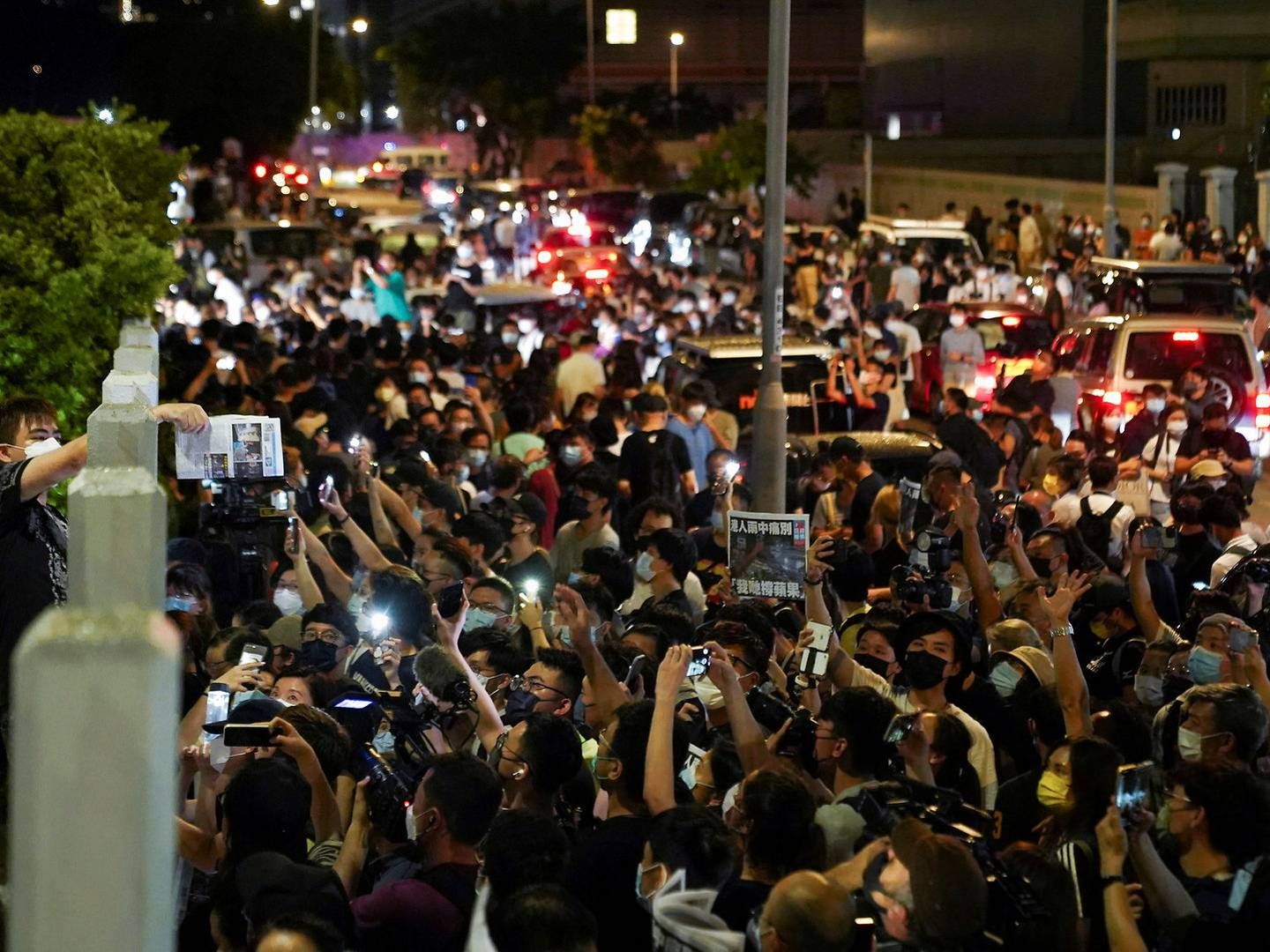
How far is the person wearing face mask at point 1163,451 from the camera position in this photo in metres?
13.0

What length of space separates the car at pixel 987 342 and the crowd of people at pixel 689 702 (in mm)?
7452

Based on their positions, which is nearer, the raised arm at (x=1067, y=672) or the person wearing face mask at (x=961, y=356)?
the raised arm at (x=1067, y=672)

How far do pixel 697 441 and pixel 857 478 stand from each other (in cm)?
213

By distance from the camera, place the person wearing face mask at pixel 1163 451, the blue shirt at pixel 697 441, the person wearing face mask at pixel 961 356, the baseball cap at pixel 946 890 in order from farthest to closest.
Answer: the person wearing face mask at pixel 961 356
the blue shirt at pixel 697 441
the person wearing face mask at pixel 1163 451
the baseball cap at pixel 946 890

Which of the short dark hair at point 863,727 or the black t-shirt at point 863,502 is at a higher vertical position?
the black t-shirt at point 863,502

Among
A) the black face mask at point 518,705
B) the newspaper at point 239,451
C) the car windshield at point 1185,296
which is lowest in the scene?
the black face mask at point 518,705

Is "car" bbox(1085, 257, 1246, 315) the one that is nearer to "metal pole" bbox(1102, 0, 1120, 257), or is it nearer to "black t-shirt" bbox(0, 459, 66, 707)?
"metal pole" bbox(1102, 0, 1120, 257)

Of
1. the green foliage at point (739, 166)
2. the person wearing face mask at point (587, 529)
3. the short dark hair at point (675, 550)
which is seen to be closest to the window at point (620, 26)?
the green foliage at point (739, 166)

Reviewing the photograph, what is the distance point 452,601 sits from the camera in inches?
316

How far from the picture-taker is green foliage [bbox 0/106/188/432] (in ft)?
→ 38.7

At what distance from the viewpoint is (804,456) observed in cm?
1560

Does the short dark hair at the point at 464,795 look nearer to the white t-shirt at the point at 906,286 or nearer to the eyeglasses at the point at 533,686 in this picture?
the eyeglasses at the point at 533,686

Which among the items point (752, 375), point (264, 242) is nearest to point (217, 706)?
point (752, 375)

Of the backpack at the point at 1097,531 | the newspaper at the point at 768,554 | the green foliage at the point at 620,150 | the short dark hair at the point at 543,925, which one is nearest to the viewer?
the short dark hair at the point at 543,925
